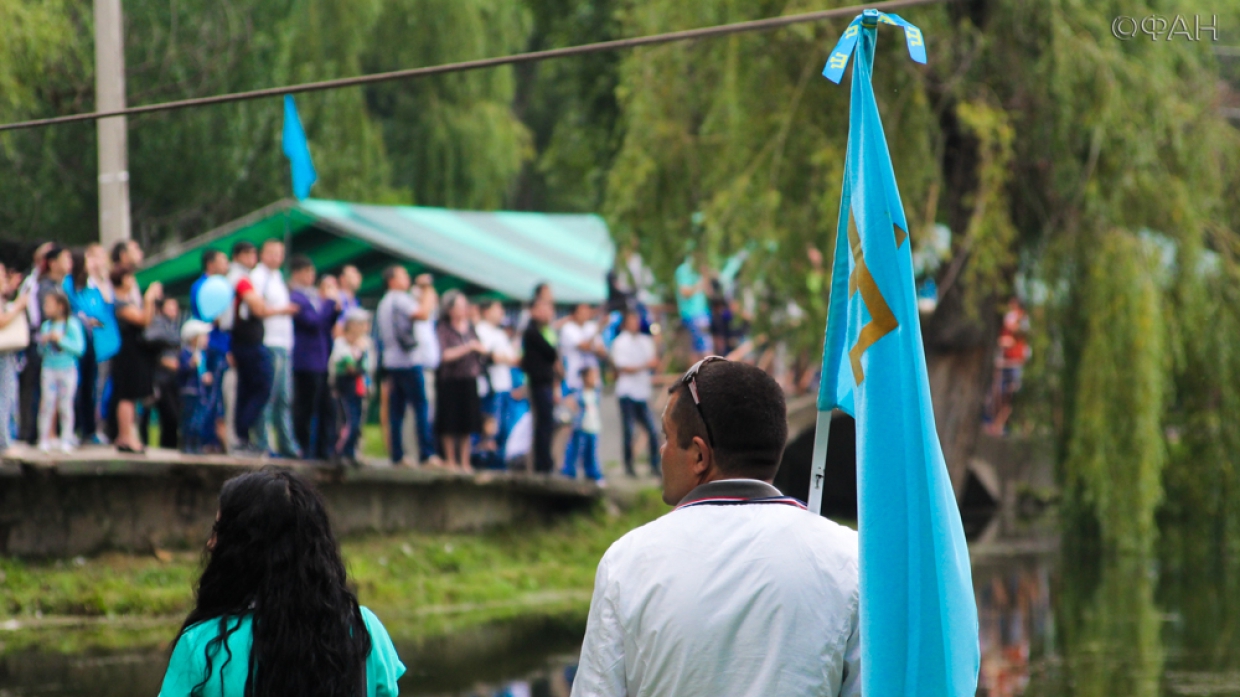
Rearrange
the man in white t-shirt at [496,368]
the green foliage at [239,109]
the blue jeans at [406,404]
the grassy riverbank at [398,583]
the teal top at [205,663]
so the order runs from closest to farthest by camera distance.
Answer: the teal top at [205,663], the grassy riverbank at [398,583], the blue jeans at [406,404], the man in white t-shirt at [496,368], the green foliage at [239,109]

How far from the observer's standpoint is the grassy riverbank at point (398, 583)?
1142 centimetres

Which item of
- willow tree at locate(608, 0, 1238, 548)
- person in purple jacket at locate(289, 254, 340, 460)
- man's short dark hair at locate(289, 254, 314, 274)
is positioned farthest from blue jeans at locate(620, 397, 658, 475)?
man's short dark hair at locate(289, 254, 314, 274)

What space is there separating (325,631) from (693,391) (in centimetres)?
94

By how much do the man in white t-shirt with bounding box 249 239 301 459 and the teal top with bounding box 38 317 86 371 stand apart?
1.45 m

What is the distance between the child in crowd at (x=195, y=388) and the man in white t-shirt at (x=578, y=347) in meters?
4.50

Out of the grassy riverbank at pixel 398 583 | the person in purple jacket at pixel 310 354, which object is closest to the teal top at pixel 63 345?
the grassy riverbank at pixel 398 583

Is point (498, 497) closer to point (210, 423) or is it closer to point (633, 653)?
point (210, 423)

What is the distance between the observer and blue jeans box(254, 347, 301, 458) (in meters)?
12.5

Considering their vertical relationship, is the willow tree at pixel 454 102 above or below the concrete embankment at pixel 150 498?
above

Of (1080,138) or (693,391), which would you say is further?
(1080,138)

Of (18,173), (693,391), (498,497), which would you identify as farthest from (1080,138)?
(18,173)

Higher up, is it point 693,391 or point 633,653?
point 693,391

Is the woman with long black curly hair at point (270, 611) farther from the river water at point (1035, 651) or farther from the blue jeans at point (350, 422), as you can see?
the blue jeans at point (350, 422)

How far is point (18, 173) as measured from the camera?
70.9 ft
